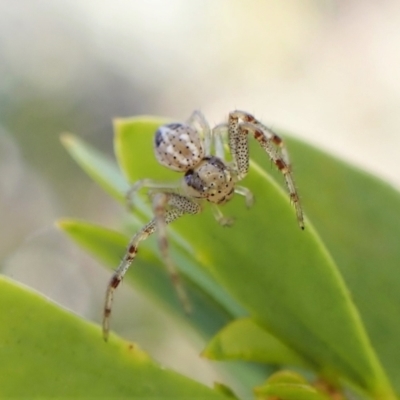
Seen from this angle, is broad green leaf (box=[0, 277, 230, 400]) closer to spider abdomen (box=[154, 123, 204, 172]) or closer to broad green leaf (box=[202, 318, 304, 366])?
broad green leaf (box=[202, 318, 304, 366])

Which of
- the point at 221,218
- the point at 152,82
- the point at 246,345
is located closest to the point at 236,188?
the point at 221,218

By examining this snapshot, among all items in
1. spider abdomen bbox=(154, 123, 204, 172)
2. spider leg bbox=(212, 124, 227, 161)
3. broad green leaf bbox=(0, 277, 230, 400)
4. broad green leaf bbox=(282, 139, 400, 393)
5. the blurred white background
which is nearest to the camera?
broad green leaf bbox=(0, 277, 230, 400)

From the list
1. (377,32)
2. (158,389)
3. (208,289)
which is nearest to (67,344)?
(158,389)

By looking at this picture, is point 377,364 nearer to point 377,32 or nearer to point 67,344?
point 67,344

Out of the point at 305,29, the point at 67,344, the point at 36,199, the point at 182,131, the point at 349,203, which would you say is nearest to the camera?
the point at 67,344

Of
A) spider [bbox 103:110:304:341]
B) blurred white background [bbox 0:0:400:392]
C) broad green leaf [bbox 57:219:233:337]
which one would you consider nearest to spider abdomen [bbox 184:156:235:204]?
spider [bbox 103:110:304:341]

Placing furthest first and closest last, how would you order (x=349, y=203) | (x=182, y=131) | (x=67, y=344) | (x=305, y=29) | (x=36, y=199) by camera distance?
(x=305, y=29)
(x=36, y=199)
(x=182, y=131)
(x=349, y=203)
(x=67, y=344)
